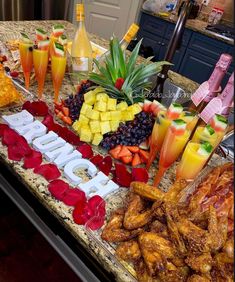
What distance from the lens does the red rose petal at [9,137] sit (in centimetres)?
97

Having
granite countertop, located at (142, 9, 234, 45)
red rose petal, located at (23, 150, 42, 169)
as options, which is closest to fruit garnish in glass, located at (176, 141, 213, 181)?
red rose petal, located at (23, 150, 42, 169)

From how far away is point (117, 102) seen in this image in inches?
46.0

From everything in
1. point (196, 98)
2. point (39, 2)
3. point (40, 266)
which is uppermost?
point (196, 98)

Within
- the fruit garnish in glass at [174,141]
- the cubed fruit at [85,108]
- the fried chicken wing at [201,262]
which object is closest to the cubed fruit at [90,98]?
the cubed fruit at [85,108]

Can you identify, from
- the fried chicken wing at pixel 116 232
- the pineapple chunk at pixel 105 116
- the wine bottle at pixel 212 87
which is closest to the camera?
the fried chicken wing at pixel 116 232

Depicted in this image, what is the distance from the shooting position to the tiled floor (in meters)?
1.15

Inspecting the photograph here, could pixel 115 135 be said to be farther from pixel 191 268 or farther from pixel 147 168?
pixel 191 268

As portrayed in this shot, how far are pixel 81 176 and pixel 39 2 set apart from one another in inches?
117

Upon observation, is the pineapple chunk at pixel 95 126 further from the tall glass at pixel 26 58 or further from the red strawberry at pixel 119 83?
the tall glass at pixel 26 58

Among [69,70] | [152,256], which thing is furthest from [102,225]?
[69,70]

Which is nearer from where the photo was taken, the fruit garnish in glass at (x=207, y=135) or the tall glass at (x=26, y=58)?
the fruit garnish in glass at (x=207, y=135)

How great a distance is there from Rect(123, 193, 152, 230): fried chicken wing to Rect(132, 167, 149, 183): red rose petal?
5.7 inches

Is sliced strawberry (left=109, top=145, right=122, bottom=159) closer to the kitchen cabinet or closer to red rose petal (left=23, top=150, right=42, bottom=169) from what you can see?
red rose petal (left=23, top=150, right=42, bottom=169)

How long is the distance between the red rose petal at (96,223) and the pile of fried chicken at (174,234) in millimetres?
25
